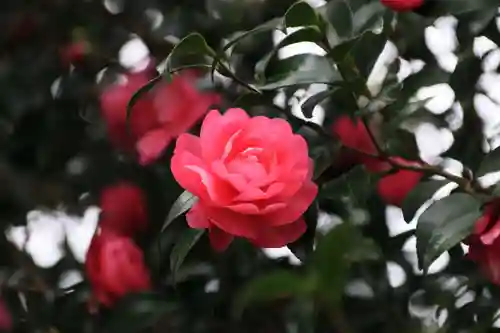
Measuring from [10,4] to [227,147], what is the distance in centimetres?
81

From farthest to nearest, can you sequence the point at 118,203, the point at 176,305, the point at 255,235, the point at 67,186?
the point at 67,186 < the point at 118,203 < the point at 176,305 < the point at 255,235

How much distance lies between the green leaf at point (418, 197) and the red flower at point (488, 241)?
8cm

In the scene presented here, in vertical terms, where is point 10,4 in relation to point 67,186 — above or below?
above

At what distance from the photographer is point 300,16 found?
2.16ft

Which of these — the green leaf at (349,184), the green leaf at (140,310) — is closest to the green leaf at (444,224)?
the green leaf at (349,184)

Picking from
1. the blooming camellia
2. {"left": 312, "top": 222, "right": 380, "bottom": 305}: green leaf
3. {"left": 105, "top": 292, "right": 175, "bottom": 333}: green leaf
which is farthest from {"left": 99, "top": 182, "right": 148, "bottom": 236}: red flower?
{"left": 312, "top": 222, "right": 380, "bottom": 305}: green leaf

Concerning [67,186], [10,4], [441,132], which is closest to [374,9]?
[441,132]

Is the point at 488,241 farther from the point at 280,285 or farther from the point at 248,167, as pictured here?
the point at 280,285

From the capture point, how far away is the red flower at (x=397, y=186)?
906 mm

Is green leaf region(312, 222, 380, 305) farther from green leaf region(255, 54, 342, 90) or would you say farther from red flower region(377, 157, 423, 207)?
red flower region(377, 157, 423, 207)

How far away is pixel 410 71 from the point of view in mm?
1015

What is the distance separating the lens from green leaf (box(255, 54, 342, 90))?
67 centimetres

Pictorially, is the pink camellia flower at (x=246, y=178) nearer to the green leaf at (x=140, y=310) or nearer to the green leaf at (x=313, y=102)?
the green leaf at (x=313, y=102)

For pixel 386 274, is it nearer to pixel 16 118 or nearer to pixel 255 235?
pixel 255 235
